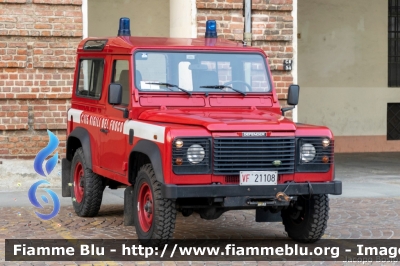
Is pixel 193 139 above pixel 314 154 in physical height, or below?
above

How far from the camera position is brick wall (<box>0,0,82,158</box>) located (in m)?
12.8

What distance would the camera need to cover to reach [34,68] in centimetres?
1290

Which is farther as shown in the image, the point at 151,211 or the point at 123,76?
the point at 123,76

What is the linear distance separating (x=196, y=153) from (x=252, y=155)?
0.52m

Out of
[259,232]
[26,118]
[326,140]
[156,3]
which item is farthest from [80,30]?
[326,140]

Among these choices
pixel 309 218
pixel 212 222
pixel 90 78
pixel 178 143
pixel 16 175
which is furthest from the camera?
pixel 16 175

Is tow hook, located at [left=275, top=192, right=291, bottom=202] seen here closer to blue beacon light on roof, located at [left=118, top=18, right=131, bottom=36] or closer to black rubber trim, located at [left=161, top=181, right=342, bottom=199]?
black rubber trim, located at [left=161, top=181, right=342, bottom=199]

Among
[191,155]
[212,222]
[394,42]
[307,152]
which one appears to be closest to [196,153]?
[191,155]

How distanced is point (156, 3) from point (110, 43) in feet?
19.1

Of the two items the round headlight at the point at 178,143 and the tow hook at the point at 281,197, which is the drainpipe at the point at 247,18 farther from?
the round headlight at the point at 178,143

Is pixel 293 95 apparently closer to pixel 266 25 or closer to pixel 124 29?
pixel 124 29

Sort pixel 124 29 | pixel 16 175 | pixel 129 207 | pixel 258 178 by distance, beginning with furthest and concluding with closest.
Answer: pixel 16 175
pixel 124 29
pixel 129 207
pixel 258 178

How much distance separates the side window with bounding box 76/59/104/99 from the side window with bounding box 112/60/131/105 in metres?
0.42

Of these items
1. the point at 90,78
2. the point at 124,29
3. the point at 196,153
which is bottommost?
the point at 196,153
